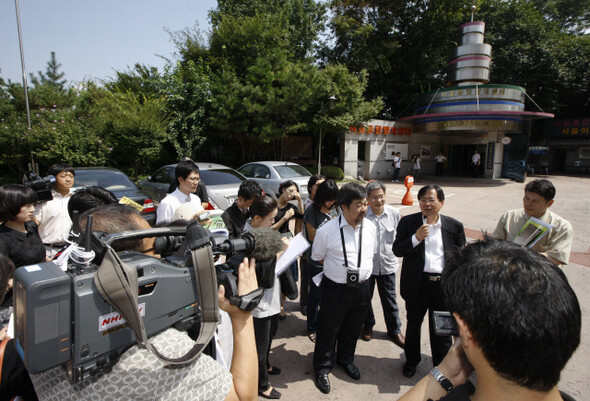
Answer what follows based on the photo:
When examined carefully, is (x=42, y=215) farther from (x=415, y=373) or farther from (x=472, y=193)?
(x=472, y=193)

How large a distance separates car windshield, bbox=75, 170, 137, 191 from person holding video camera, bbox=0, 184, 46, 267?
3443 millimetres

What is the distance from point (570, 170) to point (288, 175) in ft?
87.4

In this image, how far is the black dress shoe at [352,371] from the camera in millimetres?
2707

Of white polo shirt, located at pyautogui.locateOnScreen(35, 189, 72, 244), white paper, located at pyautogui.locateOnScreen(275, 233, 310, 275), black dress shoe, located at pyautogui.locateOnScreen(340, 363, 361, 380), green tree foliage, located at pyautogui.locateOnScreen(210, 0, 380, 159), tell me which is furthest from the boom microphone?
green tree foliage, located at pyautogui.locateOnScreen(210, 0, 380, 159)

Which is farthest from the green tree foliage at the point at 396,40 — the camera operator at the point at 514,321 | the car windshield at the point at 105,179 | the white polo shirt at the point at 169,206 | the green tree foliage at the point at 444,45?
the camera operator at the point at 514,321

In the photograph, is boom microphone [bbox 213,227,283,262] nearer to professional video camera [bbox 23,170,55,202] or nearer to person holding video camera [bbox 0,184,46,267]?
person holding video camera [bbox 0,184,46,267]

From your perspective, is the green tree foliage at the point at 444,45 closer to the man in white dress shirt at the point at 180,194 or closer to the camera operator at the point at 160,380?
the man in white dress shirt at the point at 180,194

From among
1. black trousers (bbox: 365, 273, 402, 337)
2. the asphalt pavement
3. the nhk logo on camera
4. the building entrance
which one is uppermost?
the building entrance

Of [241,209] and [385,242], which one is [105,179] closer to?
[241,209]

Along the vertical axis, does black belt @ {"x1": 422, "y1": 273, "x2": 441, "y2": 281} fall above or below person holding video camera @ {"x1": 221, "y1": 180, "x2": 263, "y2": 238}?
below

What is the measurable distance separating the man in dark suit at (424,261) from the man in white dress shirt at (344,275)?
35 centimetres

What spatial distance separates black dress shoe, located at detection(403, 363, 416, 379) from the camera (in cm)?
274

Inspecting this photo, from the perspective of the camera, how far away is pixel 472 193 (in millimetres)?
13219

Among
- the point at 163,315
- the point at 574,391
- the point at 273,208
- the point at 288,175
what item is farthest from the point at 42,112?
the point at 574,391
